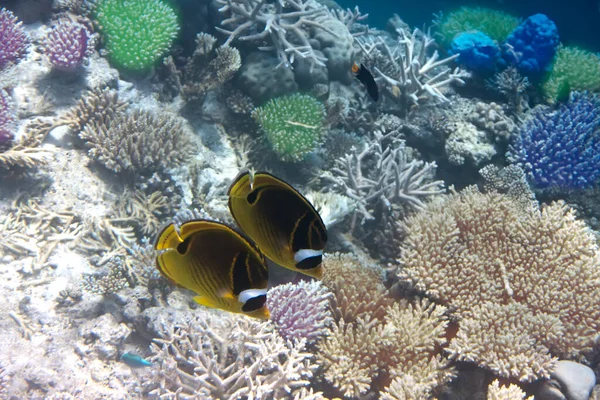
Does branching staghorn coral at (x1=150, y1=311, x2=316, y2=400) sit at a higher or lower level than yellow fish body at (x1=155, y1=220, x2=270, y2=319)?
lower

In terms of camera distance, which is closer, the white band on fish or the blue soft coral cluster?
the white band on fish

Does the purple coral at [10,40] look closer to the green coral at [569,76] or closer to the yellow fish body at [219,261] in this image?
the yellow fish body at [219,261]

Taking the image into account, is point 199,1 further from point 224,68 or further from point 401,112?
point 401,112

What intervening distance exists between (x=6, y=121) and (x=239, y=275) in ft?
16.4

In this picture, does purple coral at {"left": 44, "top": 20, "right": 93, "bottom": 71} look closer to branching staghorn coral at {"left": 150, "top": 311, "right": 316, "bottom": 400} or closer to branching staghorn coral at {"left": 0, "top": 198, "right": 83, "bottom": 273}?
branching staghorn coral at {"left": 0, "top": 198, "right": 83, "bottom": 273}

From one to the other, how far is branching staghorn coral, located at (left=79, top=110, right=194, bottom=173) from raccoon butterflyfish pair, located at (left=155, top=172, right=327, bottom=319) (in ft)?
13.5

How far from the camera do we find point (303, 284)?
389cm

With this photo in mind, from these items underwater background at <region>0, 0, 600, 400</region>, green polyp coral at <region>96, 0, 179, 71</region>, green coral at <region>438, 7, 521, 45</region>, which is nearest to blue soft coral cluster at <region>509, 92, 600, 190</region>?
underwater background at <region>0, 0, 600, 400</region>

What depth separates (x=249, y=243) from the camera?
1.11 metres

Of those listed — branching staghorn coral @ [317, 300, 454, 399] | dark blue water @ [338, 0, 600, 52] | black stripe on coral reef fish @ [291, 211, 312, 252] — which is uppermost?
dark blue water @ [338, 0, 600, 52]

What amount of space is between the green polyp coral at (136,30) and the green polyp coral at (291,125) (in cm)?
186

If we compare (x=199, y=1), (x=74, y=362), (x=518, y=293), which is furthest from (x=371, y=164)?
(x=74, y=362)

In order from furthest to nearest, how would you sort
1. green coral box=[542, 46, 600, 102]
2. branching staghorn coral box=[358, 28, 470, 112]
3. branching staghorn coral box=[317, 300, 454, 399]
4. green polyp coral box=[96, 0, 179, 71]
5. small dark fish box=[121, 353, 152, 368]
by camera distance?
green coral box=[542, 46, 600, 102]
branching staghorn coral box=[358, 28, 470, 112]
green polyp coral box=[96, 0, 179, 71]
small dark fish box=[121, 353, 152, 368]
branching staghorn coral box=[317, 300, 454, 399]

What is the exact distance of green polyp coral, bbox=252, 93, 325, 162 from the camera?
5.29 m
